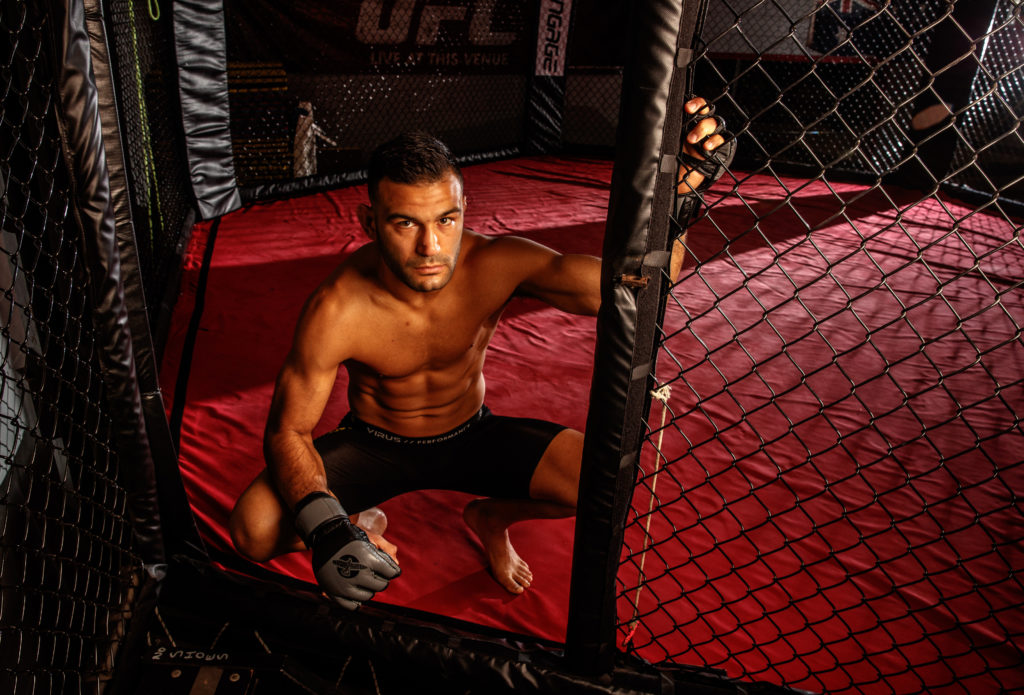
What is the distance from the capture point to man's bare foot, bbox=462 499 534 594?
1.78 metres

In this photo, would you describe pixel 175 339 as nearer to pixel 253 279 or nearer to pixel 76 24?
pixel 253 279

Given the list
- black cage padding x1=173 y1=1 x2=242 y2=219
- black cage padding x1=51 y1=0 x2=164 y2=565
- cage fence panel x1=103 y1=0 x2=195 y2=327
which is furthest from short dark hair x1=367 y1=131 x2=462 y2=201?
black cage padding x1=173 y1=1 x2=242 y2=219

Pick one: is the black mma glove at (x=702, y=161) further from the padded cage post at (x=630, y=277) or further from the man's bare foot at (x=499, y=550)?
the man's bare foot at (x=499, y=550)

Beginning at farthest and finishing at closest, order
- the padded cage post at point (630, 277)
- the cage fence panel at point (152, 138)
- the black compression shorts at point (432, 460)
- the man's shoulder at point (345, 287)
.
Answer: the cage fence panel at point (152, 138), the black compression shorts at point (432, 460), the man's shoulder at point (345, 287), the padded cage post at point (630, 277)

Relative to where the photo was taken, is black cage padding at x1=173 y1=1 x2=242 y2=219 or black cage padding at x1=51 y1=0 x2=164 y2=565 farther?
black cage padding at x1=173 y1=1 x2=242 y2=219

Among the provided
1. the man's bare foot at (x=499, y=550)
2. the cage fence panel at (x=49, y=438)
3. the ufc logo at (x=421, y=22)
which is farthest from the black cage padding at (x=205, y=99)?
the man's bare foot at (x=499, y=550)

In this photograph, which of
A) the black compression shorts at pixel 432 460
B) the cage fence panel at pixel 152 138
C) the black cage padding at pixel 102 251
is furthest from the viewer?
the cage fence panel at pixel 152 138

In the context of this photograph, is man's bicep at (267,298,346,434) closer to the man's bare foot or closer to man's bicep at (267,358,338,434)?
man's bicep at (267,358,338,434)

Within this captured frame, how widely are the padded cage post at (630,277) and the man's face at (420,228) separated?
0.59 meters

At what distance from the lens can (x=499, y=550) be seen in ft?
5.95

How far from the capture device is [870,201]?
6.46 m

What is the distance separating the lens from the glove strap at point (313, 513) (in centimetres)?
142

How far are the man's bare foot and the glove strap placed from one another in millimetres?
532

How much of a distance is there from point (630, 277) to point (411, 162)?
2.39 ft
